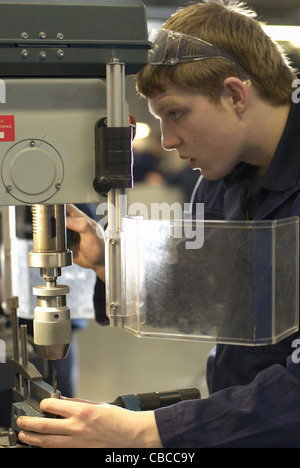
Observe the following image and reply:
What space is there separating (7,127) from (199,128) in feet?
1.31

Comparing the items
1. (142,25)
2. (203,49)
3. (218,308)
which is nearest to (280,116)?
(203,49)

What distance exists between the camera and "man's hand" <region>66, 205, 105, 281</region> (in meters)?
1.44

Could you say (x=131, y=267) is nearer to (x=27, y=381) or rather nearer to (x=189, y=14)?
(x=27, y=381)

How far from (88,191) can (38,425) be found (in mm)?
373

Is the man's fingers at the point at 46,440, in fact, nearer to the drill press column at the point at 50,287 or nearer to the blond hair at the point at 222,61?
the drill press column at the point at 50,287

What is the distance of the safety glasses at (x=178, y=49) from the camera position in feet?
3.34

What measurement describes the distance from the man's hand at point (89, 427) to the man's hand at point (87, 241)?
0.53 m

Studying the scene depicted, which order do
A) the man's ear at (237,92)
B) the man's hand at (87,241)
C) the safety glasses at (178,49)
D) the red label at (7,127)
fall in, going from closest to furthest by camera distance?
the red label at (7,127), the safety glasses at (178,49), the man's ear at (237,92), the man's hand at (87,241)

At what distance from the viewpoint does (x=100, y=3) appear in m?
0.91

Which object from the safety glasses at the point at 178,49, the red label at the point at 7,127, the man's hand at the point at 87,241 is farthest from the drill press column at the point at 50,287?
the man's hand at the point at 87,241

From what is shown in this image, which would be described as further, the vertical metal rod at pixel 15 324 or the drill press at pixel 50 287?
the vertical metal rod at pixel 15 324

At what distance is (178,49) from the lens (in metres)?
1.06

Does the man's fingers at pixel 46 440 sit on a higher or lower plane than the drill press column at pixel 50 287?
lower

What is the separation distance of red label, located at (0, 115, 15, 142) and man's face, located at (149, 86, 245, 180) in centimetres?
33
